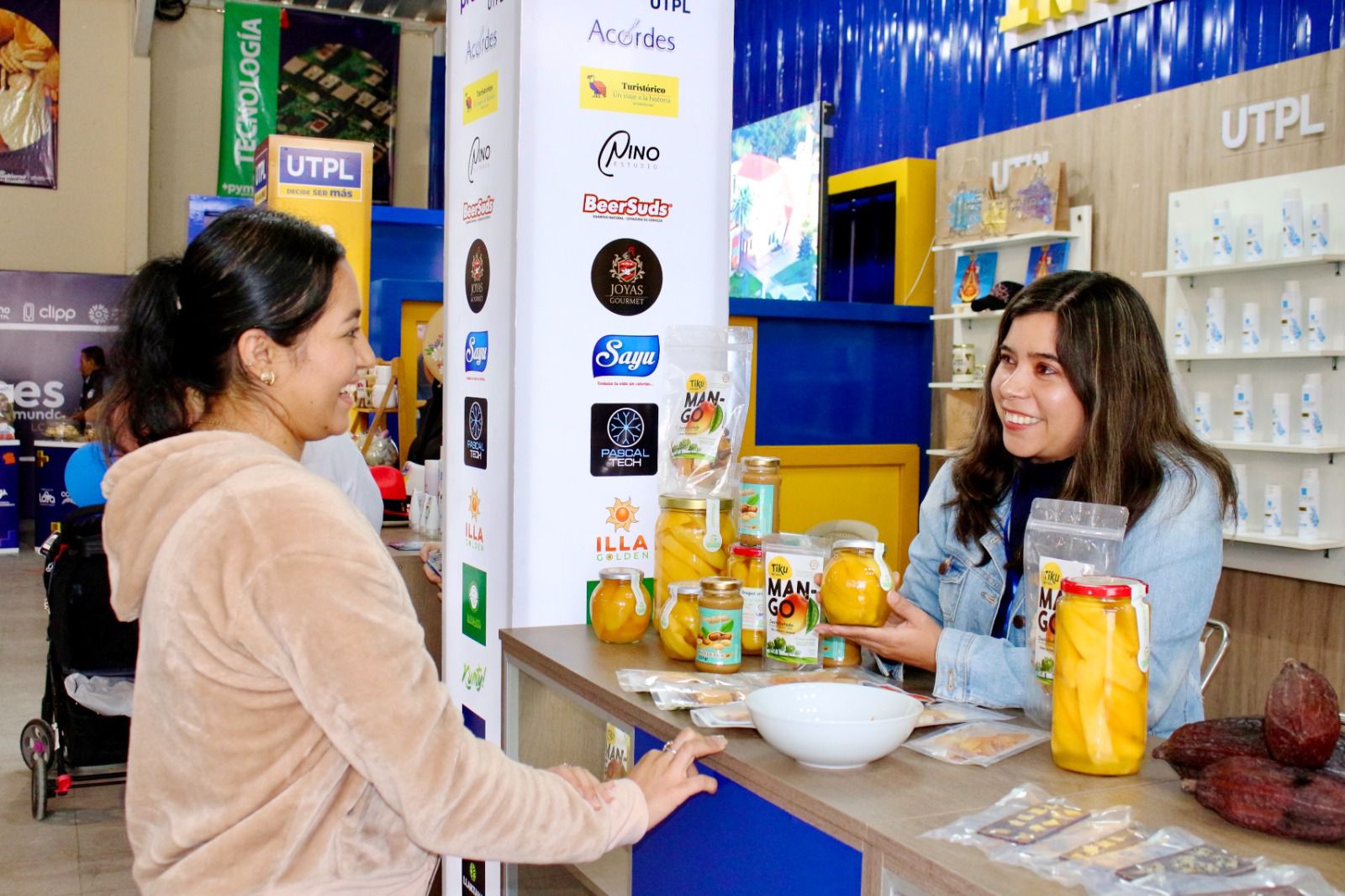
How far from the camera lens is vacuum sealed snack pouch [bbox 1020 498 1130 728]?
178 centimetres

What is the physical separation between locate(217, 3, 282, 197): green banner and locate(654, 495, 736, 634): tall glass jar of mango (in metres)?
10.6

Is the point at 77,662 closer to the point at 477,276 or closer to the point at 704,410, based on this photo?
the point at 477,276

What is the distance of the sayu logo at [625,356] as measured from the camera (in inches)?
107

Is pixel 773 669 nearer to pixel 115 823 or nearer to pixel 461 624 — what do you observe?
pixel 461 624

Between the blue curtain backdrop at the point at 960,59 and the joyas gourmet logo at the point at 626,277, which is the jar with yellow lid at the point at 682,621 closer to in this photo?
the joyas gourmet logo at the point at 626,277

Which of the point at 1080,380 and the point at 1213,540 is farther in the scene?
the point at 1080,380

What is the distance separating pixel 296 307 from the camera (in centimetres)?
156

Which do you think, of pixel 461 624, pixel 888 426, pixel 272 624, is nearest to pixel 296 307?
pixel 272 624

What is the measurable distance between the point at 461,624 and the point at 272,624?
5.64 feet

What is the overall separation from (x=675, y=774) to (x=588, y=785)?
0.12 metres

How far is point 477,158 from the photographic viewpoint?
114 inches

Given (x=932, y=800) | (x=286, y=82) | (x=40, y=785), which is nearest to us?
(x=932, y=800)

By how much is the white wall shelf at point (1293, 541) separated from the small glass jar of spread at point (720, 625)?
3308mm

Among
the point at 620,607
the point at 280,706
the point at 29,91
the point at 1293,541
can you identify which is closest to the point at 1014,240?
the point at 1293,541
